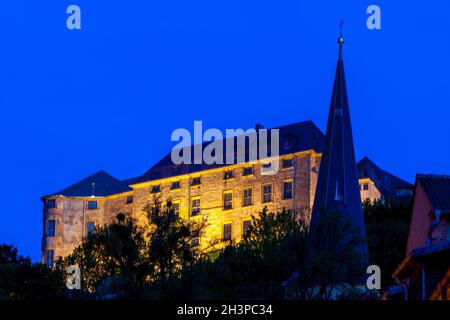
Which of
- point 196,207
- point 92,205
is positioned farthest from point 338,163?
point 92,205

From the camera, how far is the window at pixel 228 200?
112375 mm

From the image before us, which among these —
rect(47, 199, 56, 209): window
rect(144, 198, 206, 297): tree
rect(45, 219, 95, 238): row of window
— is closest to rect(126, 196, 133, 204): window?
rect(45, 219, 95, 238): row of window

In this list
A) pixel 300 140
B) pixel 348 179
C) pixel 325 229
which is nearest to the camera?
pixel 325 229

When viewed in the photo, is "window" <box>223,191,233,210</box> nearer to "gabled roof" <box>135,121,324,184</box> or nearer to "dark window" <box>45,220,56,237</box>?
"gabled roof" <box>135,121,324,184</box>

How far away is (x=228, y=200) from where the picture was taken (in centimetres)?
11250

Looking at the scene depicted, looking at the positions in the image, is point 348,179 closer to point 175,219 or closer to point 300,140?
point 300,140

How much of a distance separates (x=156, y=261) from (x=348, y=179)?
4703 centimetres

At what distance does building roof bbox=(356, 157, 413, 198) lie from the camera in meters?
115

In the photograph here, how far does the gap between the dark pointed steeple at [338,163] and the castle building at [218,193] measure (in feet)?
26.3

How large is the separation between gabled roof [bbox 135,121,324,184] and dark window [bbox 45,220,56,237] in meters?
12.5
